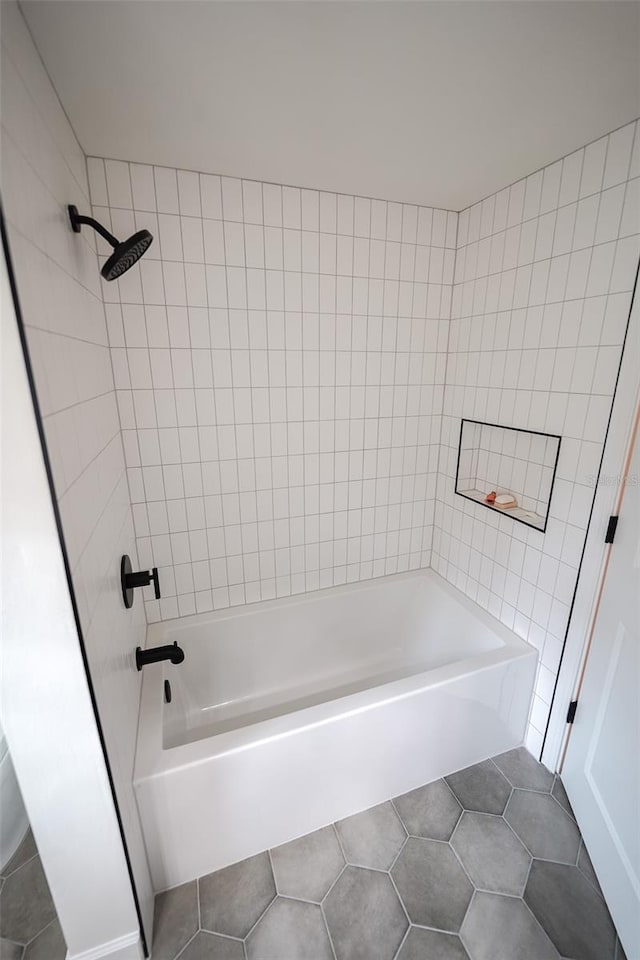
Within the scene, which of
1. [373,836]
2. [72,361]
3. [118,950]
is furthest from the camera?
[373,836]

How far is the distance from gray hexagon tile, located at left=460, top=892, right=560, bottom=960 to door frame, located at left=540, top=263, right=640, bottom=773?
578 millimetres

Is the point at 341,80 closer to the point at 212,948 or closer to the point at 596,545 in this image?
the point at 596,545

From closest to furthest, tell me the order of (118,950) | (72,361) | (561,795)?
(72,361)
(118,950)
(561,795)

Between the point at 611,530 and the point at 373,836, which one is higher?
the point at 611,530

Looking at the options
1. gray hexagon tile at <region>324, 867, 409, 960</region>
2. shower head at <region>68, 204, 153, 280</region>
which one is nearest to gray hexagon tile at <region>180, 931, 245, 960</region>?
gray hexagon tile at <region>324, 867, 409, 960</region>

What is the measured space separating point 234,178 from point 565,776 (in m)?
2.68

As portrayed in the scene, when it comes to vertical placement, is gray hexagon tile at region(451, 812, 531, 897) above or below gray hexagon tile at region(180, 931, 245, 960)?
below

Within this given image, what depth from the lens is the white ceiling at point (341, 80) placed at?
83 cm

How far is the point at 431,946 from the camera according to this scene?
1.15m

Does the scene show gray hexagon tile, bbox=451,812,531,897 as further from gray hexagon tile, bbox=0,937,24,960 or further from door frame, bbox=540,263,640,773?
gray hexagon tile, bbox=0,937,24,960

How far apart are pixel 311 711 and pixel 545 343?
63.5 inches

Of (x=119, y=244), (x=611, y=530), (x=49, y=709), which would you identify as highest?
(x=119, y=244)

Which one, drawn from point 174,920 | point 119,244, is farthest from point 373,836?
point 119,244

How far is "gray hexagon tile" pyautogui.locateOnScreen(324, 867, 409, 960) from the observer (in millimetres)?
1150
